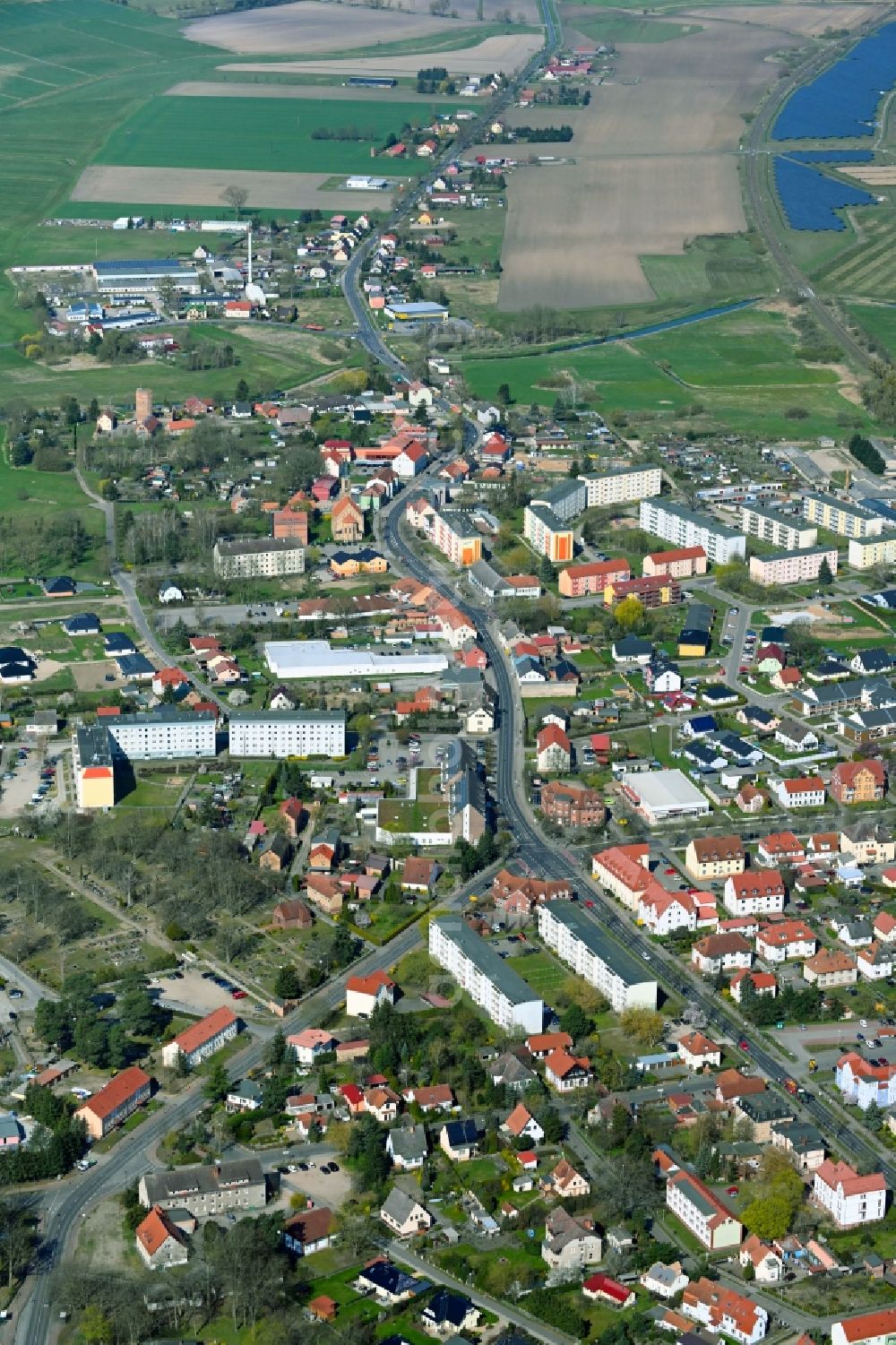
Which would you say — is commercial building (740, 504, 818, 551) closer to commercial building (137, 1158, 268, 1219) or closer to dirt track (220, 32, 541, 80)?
commercial building (137, 1158, 268, 1219)

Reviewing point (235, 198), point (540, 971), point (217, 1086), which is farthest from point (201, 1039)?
point (235, 198)

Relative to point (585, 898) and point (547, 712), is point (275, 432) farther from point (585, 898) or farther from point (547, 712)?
point (585, 898)

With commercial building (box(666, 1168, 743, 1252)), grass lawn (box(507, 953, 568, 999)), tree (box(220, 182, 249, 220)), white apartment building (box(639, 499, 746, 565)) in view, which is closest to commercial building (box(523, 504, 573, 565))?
white apartment building (box(639, 499, 746, 565))

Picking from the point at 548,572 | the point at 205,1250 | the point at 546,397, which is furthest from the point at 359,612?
the point at 205,1250

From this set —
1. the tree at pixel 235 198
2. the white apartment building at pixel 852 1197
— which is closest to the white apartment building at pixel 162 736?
the white apartment building at pixel 852 1197

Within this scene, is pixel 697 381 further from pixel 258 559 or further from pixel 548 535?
pixel 258 559

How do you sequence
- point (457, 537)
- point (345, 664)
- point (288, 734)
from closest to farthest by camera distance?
point (288, 734) → point (345, 664) → point (457, 537)

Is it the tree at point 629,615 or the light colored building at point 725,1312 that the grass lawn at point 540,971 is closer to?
the light colored building at point 725,1312
